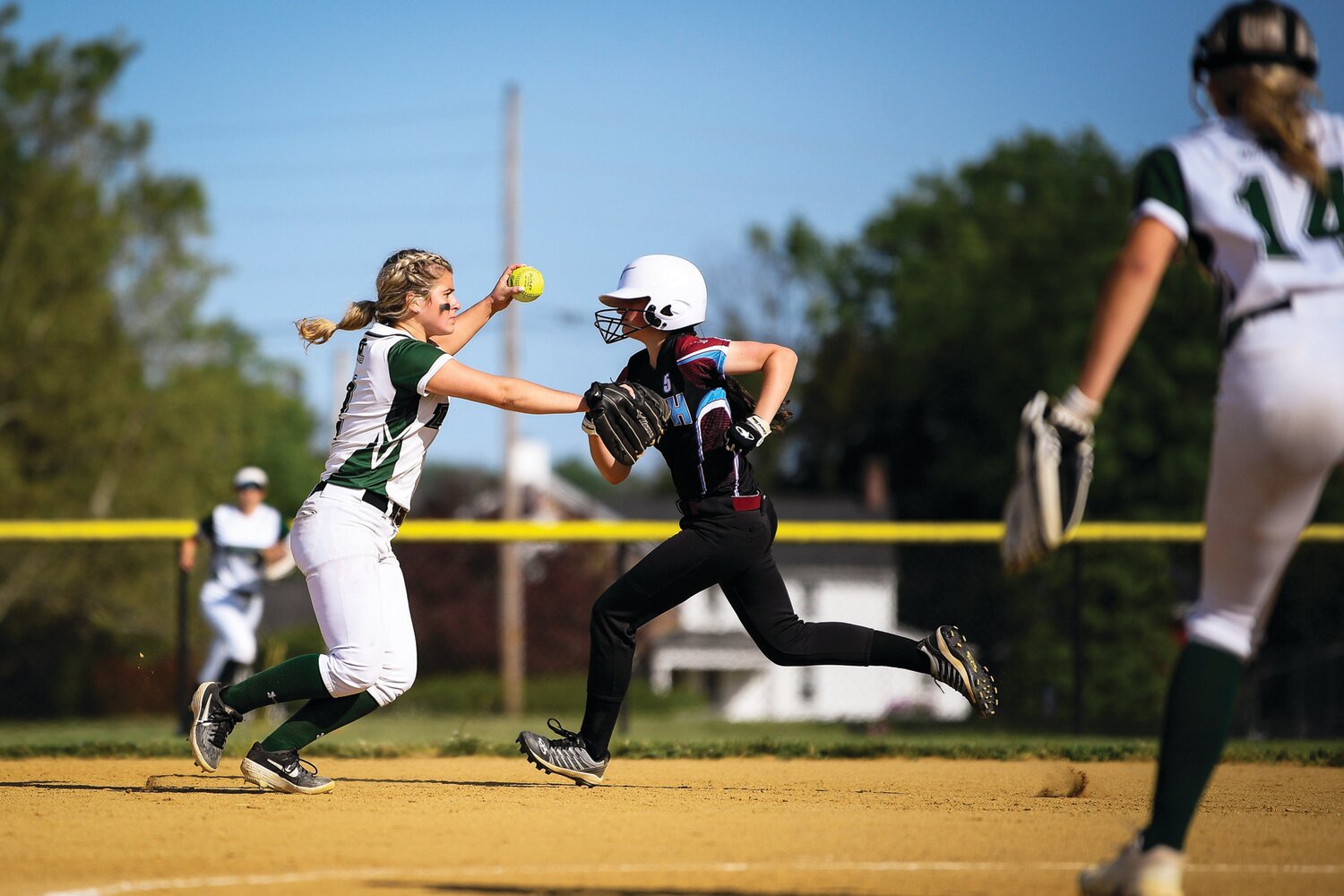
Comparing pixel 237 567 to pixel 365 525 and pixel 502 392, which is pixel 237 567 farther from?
pixel 502 392

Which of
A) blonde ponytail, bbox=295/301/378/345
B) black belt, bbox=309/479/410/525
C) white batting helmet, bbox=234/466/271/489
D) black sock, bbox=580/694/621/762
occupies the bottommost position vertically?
black sock, bbox=580/694/621/762

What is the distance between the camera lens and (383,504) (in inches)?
242

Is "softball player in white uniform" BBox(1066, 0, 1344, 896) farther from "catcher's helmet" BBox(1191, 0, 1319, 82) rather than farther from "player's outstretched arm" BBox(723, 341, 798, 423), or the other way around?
"player's outstretched arm" BBox(723, 341, 798, 423)

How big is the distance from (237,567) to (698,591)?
7.12 m

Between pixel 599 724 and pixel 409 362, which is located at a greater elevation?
pixel 409 362

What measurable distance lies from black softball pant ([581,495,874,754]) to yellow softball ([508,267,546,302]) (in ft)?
4.04

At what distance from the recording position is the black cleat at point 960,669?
6.65 metres

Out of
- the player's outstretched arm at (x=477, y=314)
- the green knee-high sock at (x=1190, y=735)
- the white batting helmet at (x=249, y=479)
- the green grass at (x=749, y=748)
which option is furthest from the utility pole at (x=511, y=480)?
the green knee-high sock at (x=1190, y=735)

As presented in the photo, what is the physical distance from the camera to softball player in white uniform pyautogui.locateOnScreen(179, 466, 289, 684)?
1224cm

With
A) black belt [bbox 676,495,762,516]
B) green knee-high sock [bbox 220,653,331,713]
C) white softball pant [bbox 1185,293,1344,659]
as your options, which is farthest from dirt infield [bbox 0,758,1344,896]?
black belt [bbox 676,495,762,516]

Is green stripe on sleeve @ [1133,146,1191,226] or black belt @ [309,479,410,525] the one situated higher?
green stripe on sleeve @ [1133,146,1191,226]

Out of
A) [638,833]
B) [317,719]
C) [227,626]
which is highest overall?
[317,719]

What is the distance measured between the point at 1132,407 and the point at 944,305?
34.5ft

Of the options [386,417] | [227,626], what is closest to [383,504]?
[386,417]
